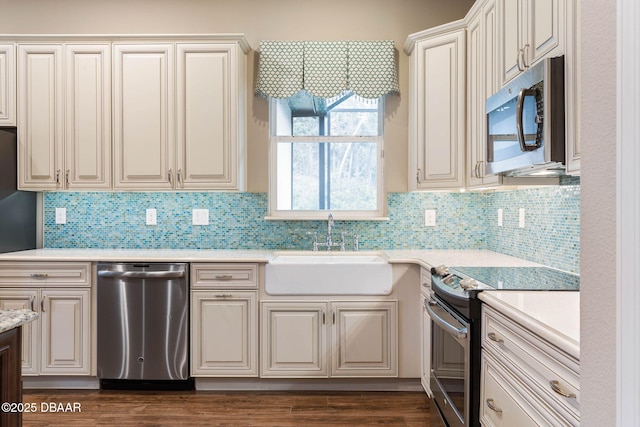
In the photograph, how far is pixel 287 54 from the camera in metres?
3.29

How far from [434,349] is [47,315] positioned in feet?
8.00

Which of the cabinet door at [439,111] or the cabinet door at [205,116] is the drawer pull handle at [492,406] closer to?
the cabinet door at [439,111]

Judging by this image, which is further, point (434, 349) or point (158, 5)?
point (158, 5)

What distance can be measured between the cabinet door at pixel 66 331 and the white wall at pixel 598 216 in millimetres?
2936

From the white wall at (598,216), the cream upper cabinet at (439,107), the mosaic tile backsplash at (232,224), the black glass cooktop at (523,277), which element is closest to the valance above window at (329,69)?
the cream upper cabinet at (439,107)

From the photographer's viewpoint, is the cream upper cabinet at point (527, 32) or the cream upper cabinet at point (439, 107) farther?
the cream upper cabinet at point (439, 107)

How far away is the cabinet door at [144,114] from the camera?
3119 mm

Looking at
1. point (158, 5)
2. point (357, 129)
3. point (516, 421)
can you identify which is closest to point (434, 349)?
point (516, 421)

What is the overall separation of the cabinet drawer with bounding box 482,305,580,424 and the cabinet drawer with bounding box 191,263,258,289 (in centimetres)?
160

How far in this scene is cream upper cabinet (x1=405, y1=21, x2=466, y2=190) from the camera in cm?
287

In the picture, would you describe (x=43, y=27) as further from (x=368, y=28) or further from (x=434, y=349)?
(x=434, y=349)

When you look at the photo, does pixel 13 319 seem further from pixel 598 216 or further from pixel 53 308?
pixel 53 308

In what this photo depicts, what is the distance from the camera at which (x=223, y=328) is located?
114 inches

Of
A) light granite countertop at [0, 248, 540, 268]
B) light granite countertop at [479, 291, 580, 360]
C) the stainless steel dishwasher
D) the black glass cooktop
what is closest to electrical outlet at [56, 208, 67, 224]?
light granite countertop at [0, 248, 540, 268]
